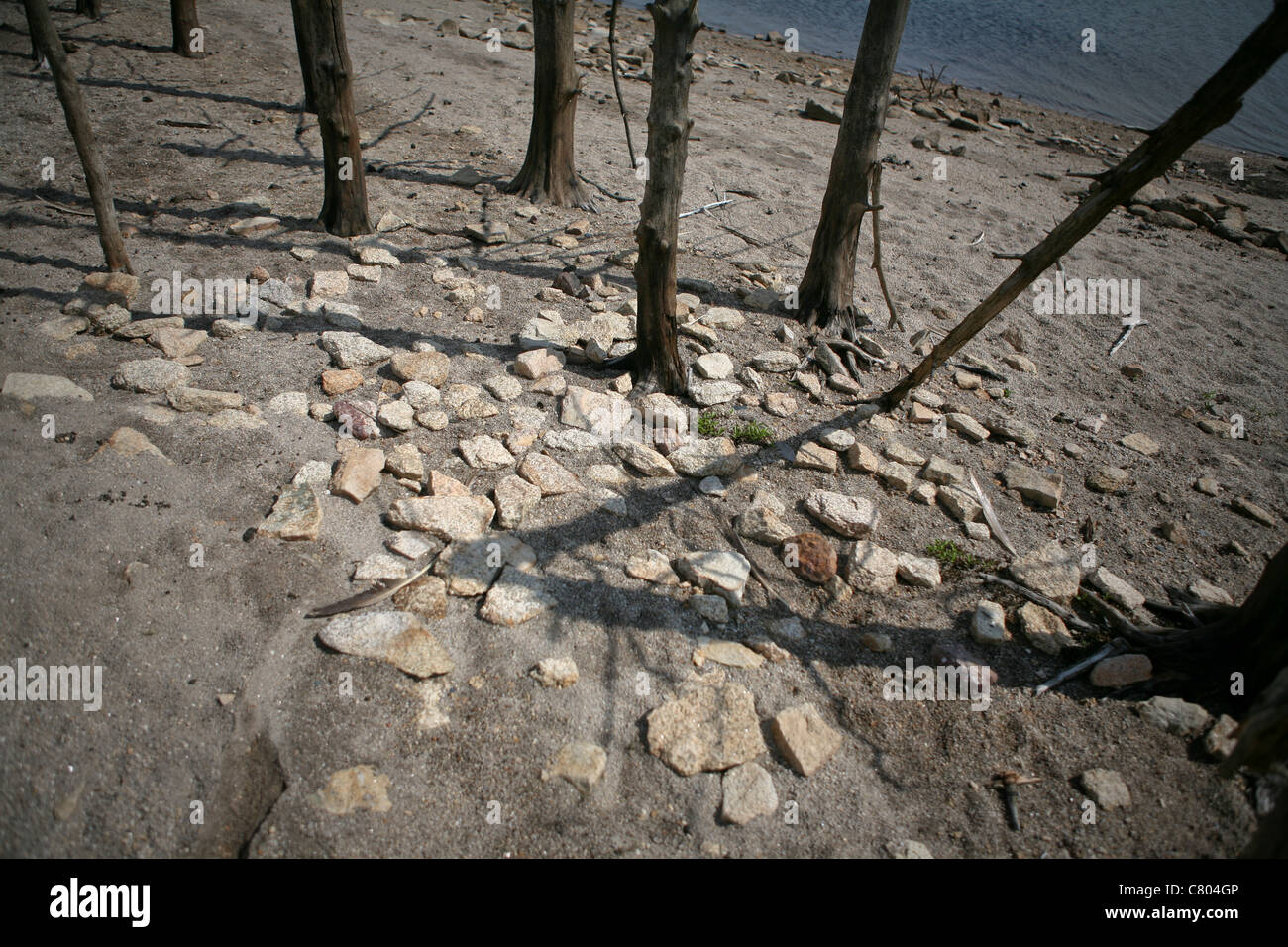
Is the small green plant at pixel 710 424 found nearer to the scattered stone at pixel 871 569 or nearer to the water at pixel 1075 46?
the scattered stone at pixel 871 569

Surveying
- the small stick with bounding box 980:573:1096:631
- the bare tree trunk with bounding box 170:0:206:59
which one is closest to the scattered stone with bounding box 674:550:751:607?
the small stick with bounding box 980:573:1096:631

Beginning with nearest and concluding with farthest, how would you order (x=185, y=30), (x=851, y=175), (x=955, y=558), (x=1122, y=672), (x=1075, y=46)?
(x=1122, y=672) → (x=955, y=558) → (x=851, y=175) → (x=185, y=30) → (x=1075, y=46)

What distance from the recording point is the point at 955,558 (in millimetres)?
3734

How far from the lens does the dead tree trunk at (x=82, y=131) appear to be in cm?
404

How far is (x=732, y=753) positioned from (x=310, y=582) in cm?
198

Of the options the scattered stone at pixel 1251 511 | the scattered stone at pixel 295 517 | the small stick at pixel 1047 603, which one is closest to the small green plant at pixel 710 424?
the small stick at pixel 1047 603

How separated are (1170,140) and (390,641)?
3973mm

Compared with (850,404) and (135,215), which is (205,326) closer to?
(135,215)

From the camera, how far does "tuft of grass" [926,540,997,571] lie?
12.2 feet

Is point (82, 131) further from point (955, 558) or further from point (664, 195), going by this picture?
point (955, 558)

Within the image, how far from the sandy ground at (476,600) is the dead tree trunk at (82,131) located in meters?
0.28

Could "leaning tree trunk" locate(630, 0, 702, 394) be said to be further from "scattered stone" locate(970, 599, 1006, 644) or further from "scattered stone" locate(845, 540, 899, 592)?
"scattered stone" locate(970, 599, 1006, 644)

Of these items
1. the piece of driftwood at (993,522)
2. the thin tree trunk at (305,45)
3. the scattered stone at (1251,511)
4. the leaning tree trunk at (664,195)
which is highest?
the thin tree trunk at (305,45)

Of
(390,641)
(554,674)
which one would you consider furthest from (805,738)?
(390,641)
